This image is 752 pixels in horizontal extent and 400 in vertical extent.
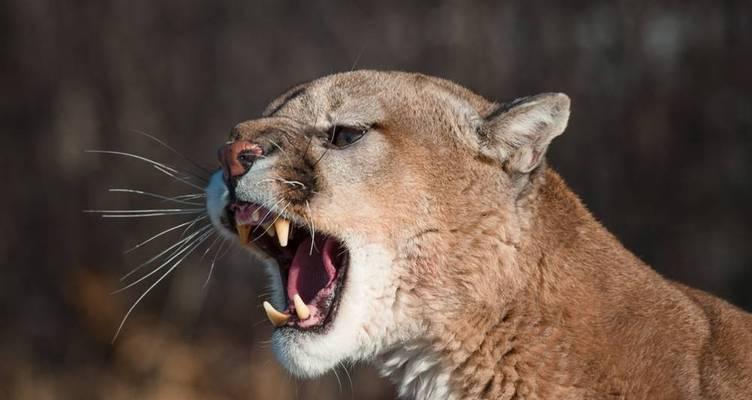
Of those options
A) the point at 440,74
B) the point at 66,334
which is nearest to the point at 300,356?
the point at 66,334

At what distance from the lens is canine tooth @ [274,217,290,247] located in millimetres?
5340

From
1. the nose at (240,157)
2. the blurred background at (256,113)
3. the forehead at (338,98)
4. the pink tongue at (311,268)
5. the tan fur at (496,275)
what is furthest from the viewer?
the blurred background at (256,113)

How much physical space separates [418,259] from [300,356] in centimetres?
66

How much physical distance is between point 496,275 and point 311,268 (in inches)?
32.8

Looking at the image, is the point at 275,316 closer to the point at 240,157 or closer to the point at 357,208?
the point at 357,208

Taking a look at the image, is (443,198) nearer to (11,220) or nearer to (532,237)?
(532,237)

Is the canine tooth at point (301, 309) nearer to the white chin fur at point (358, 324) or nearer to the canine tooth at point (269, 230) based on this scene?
the white chin fur at point (358, 324)

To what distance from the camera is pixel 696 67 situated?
1322 centimetres

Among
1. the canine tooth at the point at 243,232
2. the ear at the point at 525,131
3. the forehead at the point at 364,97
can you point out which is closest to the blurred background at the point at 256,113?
the forehead at the point at 364,97

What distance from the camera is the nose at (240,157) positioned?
538 centimetres

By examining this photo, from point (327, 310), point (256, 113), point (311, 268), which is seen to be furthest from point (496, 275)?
point (256, 113)

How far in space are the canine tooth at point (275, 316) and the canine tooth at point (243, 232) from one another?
31 cm

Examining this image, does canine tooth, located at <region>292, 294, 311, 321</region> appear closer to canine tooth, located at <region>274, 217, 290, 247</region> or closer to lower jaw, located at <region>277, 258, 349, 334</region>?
lower jaw, located at <region>277, 258, 349, 334</region>

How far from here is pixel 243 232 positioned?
5.53 metres
